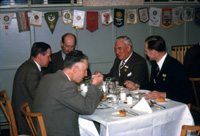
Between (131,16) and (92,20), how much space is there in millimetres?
1003

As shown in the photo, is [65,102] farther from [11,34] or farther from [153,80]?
[11,34]

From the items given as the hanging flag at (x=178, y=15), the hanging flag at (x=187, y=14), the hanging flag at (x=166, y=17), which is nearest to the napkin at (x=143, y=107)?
the hanging flag at (x=166, y=17)

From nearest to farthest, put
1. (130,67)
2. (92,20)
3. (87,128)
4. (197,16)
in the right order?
1. (87,128)
2. (130,67)
3. (92,20)
4. (197,16)

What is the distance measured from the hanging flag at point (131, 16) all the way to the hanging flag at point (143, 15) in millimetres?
134

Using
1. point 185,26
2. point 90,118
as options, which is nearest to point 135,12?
point 185,26

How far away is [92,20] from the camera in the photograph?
5.70 metres

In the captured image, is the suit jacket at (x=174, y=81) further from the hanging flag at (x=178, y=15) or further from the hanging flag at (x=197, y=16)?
the hanging flag at (x=197, y=16)

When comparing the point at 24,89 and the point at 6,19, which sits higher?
the point at 6,19

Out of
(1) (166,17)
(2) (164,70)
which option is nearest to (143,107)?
(2) (164,70)

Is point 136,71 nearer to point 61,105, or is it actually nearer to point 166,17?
point 61,105

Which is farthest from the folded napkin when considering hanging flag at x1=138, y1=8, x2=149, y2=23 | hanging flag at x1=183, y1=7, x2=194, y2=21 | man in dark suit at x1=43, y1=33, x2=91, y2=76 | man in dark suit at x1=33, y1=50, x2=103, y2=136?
hanging flag at x1=183, y1=7, x2=194, y2=21

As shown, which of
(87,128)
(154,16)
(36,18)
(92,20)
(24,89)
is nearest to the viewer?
(87,128)

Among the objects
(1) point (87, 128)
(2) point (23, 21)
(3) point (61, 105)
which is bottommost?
(1) point (87, 128)

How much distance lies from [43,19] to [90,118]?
3493 millimetres
